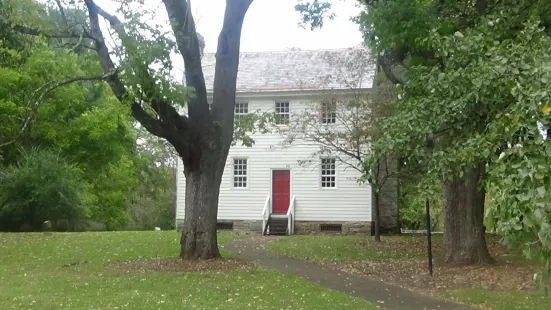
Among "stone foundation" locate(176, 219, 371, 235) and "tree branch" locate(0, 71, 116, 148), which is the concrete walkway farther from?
"stone foundation" locate(176, 219, 371, 235)

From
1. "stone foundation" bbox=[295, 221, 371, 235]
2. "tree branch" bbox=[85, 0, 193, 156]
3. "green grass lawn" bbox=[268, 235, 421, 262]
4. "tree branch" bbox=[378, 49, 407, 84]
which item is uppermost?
"tree branch" bbox=[378, 49, 407, 84]

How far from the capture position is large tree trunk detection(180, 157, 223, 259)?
49.6 ft

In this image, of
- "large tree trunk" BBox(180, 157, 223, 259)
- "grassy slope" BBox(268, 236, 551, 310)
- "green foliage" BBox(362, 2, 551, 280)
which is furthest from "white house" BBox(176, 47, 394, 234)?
"green foliage" BBox(362, 2, 551, 280)

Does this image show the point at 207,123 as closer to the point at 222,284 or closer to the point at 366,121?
the point at 222,284

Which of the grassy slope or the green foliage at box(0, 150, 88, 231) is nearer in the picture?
the grassy slope

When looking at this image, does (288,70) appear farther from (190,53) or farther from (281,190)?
(190,53)

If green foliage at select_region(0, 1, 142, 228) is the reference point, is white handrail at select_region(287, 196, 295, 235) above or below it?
below

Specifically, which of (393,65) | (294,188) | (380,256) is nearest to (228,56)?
(393,65)

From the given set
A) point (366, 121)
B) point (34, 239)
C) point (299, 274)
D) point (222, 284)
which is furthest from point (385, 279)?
point (34, 239)

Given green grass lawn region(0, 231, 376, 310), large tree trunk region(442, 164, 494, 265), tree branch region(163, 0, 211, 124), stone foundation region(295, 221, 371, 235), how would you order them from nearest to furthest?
green grass lawn region(0, 231, 376, 310) → tree branch region(163, 0, 211, 124) → large tree trunk region(442, 164, 494, 265) → stone foundation region(295, 221, 371, 235)

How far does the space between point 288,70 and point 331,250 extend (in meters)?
12.3

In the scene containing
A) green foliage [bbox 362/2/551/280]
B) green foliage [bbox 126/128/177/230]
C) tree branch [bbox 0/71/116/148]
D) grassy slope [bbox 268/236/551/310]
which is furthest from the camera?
green foliage [bbox 126/128/177/230]

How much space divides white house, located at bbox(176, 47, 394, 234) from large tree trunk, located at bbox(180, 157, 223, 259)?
10.9 meters

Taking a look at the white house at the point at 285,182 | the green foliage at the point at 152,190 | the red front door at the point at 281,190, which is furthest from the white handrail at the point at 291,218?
the green foliage at the point at 152,190
